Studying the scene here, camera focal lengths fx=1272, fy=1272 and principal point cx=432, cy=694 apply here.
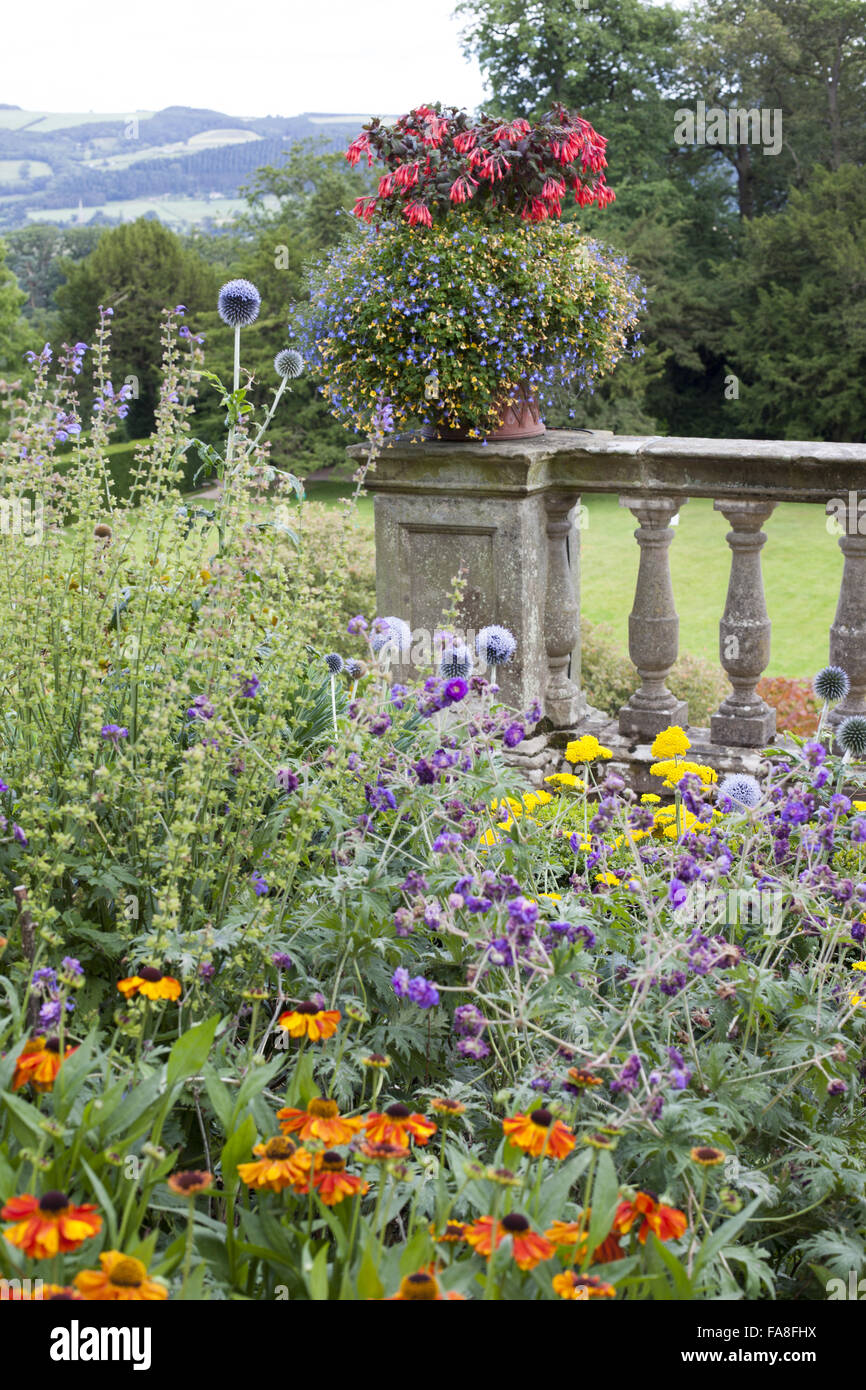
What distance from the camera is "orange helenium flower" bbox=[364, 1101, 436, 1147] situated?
4.73 ft

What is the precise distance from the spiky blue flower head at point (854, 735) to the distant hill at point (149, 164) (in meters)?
28.8

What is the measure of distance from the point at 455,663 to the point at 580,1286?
1.74 meters

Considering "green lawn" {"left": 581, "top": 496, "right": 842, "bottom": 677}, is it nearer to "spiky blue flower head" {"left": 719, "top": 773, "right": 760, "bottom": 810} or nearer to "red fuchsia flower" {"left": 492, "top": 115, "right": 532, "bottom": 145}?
"red fuchsia flower" {"left": 492, "top": 115, "right": 532, "bottom": 145}

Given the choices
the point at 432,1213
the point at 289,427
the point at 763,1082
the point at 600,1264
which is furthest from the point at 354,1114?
the point at 289,427

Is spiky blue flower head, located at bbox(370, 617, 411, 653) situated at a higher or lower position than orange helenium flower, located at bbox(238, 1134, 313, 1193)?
higher

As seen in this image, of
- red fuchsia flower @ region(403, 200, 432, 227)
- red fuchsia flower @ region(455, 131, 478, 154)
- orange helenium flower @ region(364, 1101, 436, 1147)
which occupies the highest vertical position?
red fuchsia flower @ region(455, 131, 478, 154)

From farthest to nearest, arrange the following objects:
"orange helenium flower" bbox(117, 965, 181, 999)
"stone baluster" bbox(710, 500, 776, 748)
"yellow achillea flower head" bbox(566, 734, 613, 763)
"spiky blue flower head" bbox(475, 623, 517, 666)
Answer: "stone baluster" bbox(710, 500, 776, 748) → "spiky blue flower head" bbox(475, 623, 517, 666) → "yellow achillea flower head" bbox(566, 734, 613, 763) → "orange helenium flower" bbox(117, 965, 181, 999)

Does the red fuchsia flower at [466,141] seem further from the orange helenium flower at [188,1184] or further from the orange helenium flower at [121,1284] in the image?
the orange helenium flower at [121,1284]

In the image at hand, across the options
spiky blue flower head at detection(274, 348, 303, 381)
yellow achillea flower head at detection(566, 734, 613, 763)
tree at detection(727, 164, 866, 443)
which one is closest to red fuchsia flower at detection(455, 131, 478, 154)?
spiky blue flower head at detection(274, 348, 303, 381)

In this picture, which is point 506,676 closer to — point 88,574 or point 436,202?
point 436,202

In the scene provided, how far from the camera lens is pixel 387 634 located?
2.75 metres

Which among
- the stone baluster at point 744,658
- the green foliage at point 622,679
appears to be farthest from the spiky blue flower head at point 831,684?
the green foliage at point 622,679
